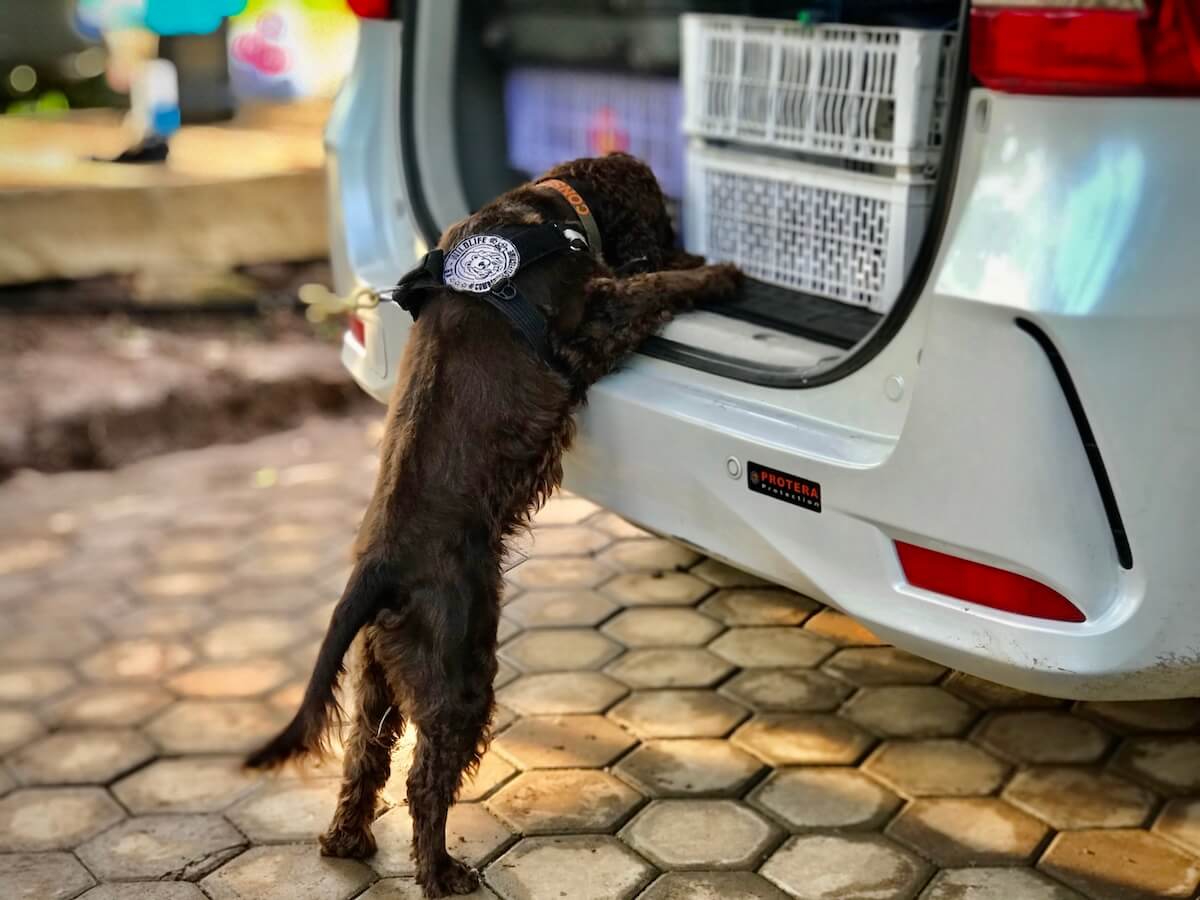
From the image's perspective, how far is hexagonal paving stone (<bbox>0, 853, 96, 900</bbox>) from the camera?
2729 millimetres

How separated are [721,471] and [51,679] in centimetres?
191

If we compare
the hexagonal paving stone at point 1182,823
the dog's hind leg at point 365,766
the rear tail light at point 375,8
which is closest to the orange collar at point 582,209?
the rear tail light at point 375,8

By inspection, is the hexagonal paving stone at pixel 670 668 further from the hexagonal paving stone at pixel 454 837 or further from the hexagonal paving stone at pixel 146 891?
the hexagonal paving stone at pixel 146 891

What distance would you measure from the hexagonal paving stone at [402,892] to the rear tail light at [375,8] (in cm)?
211

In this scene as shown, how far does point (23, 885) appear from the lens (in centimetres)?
276

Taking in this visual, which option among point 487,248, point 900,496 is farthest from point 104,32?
point 900,496

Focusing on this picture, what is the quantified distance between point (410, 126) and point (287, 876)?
1.87 meters

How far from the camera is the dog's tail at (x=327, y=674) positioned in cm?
237

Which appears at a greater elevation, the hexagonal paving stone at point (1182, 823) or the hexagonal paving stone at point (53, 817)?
the hexagonal paving stone at point (1182, 823)

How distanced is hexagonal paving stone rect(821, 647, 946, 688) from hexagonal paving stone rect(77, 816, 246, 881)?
1.45 meters

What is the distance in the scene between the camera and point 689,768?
3076 millimetres

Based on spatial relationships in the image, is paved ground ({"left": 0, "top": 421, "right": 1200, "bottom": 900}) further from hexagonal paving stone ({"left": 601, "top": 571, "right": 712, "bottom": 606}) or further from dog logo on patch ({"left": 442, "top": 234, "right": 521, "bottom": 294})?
dog logo on patch ({"left": 442, "top": 234, "right": 521, "bottom": 294})

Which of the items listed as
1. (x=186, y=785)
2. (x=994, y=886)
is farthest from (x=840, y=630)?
(x=186, y=785)

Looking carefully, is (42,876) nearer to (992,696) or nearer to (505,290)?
(505,290)
